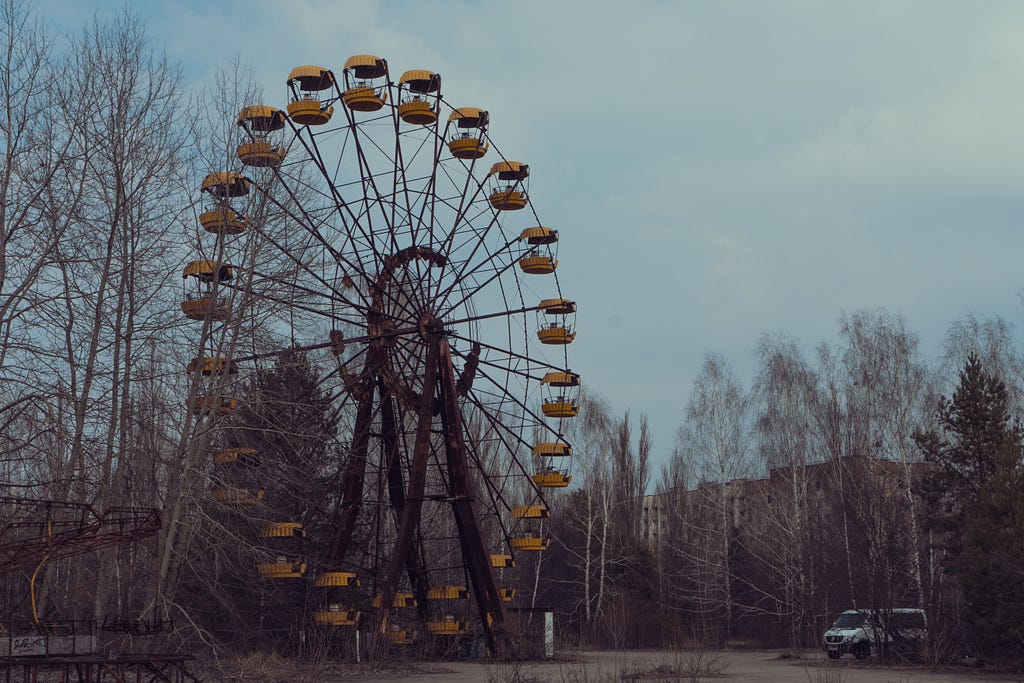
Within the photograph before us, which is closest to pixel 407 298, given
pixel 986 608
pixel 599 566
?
pixel 986 608

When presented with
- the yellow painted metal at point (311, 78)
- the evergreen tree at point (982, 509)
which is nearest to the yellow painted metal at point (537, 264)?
the yellow painted metal at point (311, 78)

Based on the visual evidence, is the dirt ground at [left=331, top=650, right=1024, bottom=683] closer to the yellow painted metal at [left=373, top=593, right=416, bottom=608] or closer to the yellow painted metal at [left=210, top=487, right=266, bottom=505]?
the yellow painted metal at [left=373, top=593, right=416, bottom=608]

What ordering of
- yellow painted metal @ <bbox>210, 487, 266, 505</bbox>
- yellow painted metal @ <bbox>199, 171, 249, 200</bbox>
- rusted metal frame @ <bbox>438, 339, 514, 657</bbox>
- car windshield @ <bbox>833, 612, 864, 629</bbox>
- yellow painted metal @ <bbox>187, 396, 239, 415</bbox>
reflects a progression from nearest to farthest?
yellow painted metal @ <bbox>210, 487, 266, 505</bbox>
yellow painted metal @ <bbox>187, 396, 239, 415</bbox>
yellow painted metal @ <bbox>199, 171, 249, 200</bbox>
rusted metal frame @ <bbox>438, 339, 514, 657</bbox>
car windshield @ <bbox>833, 612, 864, 629</bbox>

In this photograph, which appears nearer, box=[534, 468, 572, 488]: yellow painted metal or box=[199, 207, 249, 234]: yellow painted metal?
box=[199, 207, 249, 234]: yellow painted metal

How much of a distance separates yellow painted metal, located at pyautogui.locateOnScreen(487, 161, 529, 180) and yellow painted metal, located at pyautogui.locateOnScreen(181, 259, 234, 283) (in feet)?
30.6

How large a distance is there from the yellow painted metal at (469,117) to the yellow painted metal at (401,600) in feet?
43.1

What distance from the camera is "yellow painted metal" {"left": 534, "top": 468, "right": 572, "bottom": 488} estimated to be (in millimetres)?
30469

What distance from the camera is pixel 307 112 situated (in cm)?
2869

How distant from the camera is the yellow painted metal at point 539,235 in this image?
32.8 meters

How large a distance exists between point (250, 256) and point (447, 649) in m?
13.6

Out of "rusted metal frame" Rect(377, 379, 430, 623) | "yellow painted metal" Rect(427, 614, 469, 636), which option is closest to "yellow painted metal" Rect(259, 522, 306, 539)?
"rusted metal frame" Rect(377, 379, 430, 623)

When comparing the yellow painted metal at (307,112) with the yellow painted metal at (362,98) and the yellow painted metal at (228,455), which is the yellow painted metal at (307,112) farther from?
the yellow painted metal at (228,455)

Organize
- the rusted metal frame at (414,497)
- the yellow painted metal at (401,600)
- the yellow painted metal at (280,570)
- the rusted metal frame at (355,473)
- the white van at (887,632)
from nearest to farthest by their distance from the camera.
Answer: the yellow painted metal at (280,570), the rusted metal frame at (414,497), the rusted metal frame at (355,473), the yellow painted metal at (401,600), the white van at (887,632)

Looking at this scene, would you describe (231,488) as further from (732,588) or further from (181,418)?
(732,588)
